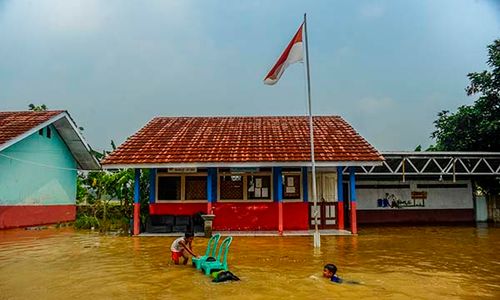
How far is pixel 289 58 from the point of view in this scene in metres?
12.7

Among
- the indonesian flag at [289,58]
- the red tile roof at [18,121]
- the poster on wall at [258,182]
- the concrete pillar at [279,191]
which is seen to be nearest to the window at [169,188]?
the poster on wall at [258,182]

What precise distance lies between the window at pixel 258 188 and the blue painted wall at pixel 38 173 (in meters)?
9.88

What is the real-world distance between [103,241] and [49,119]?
305 inches

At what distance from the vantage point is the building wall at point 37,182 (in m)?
17.4

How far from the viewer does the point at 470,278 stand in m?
7.58

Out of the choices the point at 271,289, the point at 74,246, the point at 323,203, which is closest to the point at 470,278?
the point at 271,289

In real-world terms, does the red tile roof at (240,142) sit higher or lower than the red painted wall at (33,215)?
higher

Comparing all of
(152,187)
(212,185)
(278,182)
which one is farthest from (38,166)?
(278,182)

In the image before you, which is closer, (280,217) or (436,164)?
(280,217)

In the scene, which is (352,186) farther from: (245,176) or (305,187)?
(245,176)

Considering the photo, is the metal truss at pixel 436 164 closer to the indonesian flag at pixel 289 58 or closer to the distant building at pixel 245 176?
the distant building at pixel 245 176

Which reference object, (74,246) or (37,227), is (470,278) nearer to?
(74,246)

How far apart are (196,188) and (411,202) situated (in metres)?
10.9

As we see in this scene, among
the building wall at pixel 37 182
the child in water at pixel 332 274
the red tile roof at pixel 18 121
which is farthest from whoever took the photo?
the building wall at pixel 37 182
